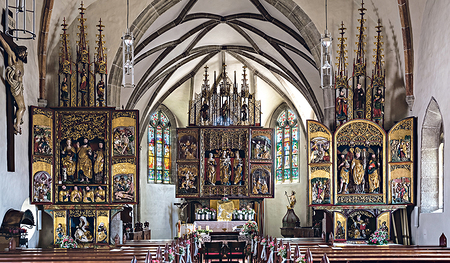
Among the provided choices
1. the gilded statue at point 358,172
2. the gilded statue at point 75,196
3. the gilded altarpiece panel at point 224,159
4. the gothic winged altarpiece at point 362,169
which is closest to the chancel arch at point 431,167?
the gothic winged altarpiece at point 362,169

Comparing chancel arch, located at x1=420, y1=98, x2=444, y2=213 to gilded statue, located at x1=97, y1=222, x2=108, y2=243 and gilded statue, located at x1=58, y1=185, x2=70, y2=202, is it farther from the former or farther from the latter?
gilded statue, located at x1=58, y1=185, x2=70, y2=202

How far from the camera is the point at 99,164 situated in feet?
53.6

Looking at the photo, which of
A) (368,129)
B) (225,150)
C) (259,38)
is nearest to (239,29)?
(259,38)

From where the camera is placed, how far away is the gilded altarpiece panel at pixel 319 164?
54.0 feet

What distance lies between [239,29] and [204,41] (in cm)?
206

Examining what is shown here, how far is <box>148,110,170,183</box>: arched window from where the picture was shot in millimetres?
29234

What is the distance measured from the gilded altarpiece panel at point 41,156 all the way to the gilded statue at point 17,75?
53.5 inches

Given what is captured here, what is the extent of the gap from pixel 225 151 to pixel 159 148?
5525 millimetres

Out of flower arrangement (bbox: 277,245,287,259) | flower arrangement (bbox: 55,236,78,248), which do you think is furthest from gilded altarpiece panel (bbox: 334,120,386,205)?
flower arrangement (bbox: 55,236,78,248)

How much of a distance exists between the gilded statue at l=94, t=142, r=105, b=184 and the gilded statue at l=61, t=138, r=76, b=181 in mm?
613

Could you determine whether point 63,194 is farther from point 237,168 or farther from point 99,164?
point 237,168

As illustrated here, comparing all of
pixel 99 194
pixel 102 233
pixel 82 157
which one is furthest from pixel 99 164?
pixel 102 233

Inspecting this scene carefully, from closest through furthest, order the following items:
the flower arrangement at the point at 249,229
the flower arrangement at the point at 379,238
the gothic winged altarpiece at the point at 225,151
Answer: the flower arrangement at the point at 379,238, the flower arrangement at the point at 249,229, the gothic winged altarpiece at the point at 225,151

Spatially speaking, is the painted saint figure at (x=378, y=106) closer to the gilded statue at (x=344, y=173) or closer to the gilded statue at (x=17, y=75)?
the gilded statue at (x=344, y=173)
